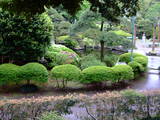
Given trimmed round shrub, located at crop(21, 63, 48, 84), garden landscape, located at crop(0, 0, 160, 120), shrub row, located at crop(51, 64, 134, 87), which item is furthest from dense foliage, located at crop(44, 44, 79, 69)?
trimmed round shrub, located at crop(21, 63, 48, 84)

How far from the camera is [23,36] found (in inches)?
318

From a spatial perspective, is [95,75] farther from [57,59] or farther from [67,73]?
[57,59]

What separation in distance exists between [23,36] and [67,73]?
2330 mm

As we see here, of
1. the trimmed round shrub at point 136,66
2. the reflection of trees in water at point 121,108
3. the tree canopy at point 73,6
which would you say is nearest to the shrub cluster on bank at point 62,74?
the trimmed round shrub at point 136,66

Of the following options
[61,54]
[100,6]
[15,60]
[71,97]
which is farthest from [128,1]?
[61,54]

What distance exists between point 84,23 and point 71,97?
21.4 ft

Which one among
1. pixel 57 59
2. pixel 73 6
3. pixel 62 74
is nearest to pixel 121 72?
pixel 62 74

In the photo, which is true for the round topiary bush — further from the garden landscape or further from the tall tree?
the tall tree

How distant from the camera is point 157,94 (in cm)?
493

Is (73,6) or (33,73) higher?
(73,6)

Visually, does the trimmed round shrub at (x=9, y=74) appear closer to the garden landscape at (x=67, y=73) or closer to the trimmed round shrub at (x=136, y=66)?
the garden landscape at (x=67, y=73)

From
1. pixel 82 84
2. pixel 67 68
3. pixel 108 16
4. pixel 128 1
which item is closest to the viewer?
pixel 128 1

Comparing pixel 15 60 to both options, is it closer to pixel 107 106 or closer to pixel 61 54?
pixel 61 54

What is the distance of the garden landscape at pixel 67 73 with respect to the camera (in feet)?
11.8
